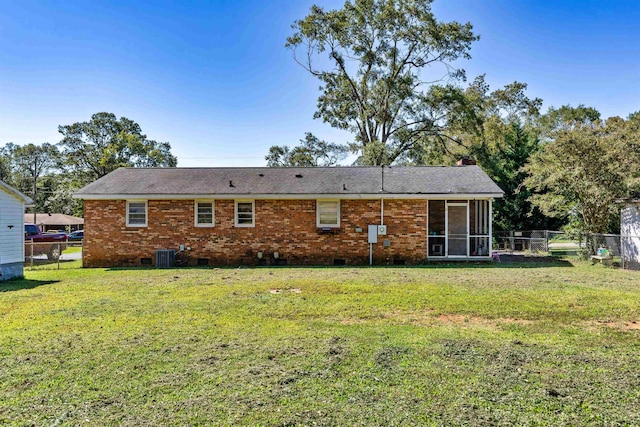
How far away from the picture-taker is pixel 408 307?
26.3ft

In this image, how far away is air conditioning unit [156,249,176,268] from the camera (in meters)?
15.6

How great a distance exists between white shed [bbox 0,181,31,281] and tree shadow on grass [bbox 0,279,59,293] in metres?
0.50

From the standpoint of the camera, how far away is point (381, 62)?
31.4 metres

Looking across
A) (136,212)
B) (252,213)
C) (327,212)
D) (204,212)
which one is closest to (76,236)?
(136,212)

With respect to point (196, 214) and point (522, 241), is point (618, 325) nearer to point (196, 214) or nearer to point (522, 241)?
point (196, 214)

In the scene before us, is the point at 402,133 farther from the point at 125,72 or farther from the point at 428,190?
the point at 125,72

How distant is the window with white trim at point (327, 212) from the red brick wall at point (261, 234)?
254mm

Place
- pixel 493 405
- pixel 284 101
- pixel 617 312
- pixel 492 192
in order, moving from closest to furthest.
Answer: pixel 493 405
pixel 617 312
pixel 492 192
pixel 284 101

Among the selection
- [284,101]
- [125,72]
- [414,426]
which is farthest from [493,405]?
[284,101]

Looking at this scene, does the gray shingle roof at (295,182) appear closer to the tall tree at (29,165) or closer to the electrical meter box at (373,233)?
the electrical meter box at (373,233)

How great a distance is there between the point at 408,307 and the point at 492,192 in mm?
A: 9212

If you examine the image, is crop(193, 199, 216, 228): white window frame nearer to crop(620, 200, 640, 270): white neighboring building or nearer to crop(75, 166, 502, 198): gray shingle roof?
crop(75, 166, 502, 198): gray shingle roof

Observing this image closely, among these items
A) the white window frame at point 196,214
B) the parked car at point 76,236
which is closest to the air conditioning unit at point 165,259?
the white window frame at point 196,214

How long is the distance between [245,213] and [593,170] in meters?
13.3
